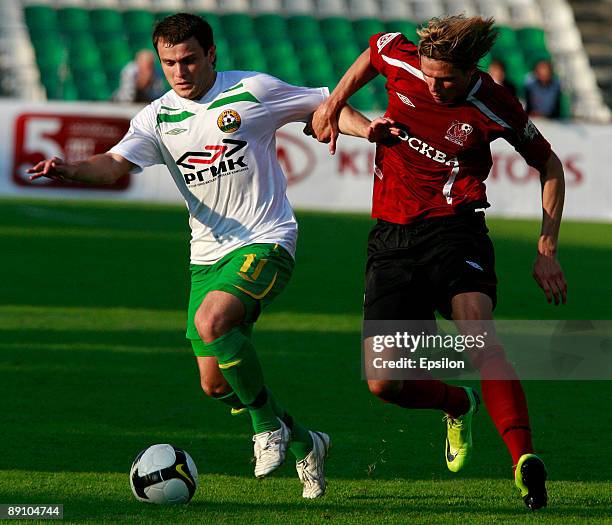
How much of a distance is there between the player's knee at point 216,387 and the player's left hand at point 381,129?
1282 mm

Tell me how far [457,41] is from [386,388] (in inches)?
58.7

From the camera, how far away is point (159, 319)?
10570 millimetres

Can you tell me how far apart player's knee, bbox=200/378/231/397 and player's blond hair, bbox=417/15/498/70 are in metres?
1.69

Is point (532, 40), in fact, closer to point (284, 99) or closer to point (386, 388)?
point (284, 99)

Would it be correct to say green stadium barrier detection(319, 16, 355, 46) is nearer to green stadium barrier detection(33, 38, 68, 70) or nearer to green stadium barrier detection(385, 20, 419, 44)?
green stadium barrier detection(385, 20, 419, 44)

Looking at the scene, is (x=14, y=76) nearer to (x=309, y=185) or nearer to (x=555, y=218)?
(x=309, y=185)

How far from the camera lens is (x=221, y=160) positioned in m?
6.11

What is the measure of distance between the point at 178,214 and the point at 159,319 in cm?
770

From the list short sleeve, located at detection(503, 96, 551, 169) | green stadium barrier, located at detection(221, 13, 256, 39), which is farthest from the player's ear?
green stadium barrier, located at detection(221, 13, 256, 39)

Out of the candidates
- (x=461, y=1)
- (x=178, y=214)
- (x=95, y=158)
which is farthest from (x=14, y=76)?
(x=95, y=158)

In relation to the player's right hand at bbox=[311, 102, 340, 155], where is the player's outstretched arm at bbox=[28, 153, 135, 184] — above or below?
below

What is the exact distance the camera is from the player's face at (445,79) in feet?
18.2

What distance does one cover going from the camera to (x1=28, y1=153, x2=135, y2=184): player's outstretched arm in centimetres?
566

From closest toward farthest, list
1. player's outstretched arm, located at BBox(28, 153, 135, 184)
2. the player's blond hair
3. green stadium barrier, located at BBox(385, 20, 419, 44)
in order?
the player's blond hair
player's outstretched arm, located at BBox(28, 153, 135, 184)
green stadium barrier, located at BBox(385, 20, 419, 44)
